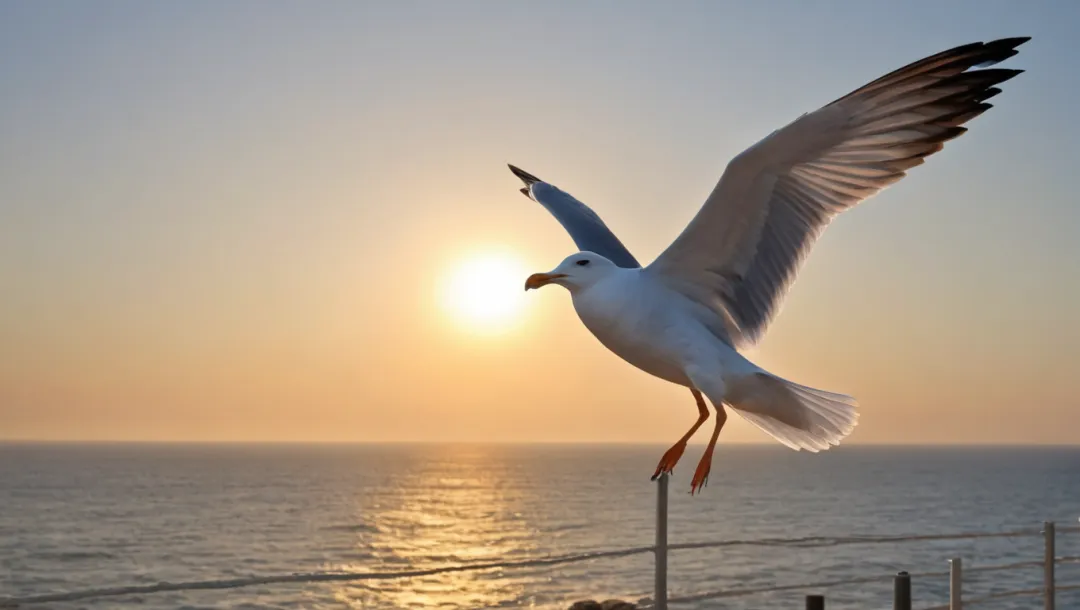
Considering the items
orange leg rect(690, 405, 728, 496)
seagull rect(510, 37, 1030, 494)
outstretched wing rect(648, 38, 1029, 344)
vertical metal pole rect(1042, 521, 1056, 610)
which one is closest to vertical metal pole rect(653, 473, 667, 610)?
seagull rect(510, 37, 1030, 494)

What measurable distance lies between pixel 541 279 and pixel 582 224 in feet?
6.17

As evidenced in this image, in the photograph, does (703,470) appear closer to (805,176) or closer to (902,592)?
(805,176)

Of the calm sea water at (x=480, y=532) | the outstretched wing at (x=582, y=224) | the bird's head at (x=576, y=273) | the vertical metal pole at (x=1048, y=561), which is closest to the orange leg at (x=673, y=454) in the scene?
the bird's head at (x=576, y=273)

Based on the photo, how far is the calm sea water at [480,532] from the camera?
35.3 metres

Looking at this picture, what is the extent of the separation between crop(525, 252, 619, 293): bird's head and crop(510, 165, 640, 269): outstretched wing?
4.33 ft

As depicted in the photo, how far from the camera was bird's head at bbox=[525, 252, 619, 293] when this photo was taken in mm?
3193

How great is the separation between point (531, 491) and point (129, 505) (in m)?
29.5

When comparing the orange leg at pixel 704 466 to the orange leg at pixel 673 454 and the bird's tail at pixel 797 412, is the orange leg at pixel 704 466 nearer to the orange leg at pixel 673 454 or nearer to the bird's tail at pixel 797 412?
the orange leg at pixel 673 454

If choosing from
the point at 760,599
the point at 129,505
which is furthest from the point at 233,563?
the point at 129,505

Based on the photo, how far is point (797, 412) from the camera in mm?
3938

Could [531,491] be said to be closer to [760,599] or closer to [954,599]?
[760,599]

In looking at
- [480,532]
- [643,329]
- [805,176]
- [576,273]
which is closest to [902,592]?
[805,176]

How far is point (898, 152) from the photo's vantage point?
12.2 ft

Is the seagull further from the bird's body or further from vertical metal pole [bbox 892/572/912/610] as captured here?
vertical metal pole [bbox 892/572/912/610]
